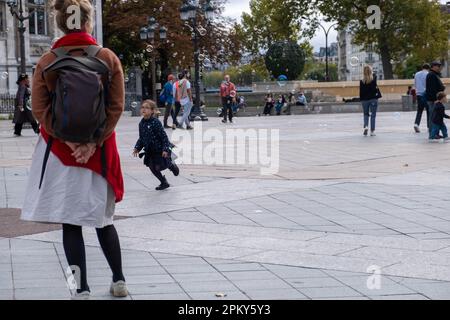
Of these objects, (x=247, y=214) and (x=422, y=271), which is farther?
(x=247, y=214)

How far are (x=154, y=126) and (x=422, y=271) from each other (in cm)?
545

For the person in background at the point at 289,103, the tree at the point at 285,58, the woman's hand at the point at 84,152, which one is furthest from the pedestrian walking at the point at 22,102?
the tree at the point at 285,58

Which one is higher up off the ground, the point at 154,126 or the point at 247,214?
the point at 154,126

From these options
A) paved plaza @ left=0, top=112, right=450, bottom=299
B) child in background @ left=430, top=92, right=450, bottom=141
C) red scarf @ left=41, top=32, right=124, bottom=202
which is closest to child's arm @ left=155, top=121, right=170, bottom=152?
paved plaza @ left=0, top=112, right=450, bottom=299

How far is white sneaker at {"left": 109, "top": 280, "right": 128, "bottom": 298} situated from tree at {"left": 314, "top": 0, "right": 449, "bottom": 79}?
54.0 meters

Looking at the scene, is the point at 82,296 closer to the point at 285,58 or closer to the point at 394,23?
the point at 285,58

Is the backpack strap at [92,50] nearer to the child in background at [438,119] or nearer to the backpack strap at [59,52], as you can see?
the backpack strap at [59,52]

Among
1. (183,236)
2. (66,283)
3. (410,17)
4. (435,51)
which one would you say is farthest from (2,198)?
(435,51)

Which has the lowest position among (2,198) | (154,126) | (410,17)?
(2,198)

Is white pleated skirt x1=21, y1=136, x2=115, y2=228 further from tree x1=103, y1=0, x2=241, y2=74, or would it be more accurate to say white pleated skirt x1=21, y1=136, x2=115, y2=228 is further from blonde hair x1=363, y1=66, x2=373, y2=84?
tree x1=103, y1=0, x2=241, y2=74

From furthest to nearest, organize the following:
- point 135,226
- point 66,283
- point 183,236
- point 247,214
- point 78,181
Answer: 1. point 247,214
2. point 135,226
3. point 183,236
4. point 66,283
5. point 78,181

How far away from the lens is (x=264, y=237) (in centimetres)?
752

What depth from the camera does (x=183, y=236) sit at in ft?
25.0
